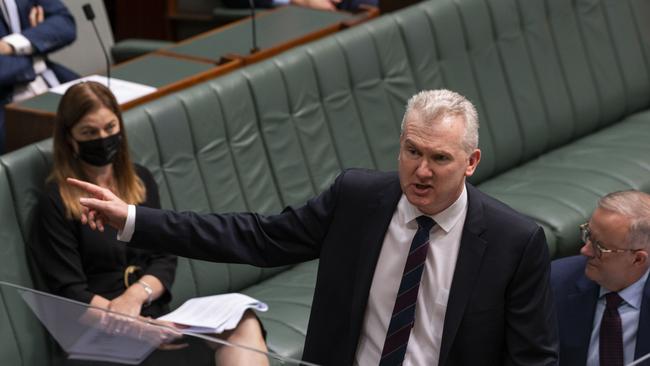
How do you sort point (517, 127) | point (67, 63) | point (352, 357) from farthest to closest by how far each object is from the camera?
point (67, 63), point (517, 127), point (352, 357)

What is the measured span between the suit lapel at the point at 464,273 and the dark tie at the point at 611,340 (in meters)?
0.72

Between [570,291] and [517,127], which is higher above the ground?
[570,291]

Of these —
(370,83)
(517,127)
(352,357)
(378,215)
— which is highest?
(378,215)

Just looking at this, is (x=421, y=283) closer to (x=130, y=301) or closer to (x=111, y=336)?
(x=111, y=336)

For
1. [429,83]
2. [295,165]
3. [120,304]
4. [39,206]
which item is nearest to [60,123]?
[39,206]

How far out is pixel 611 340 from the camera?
269 cm

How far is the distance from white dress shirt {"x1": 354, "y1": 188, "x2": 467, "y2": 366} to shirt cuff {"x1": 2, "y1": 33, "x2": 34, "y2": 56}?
7.64ft

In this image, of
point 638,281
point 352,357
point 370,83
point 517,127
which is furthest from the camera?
point 517,127

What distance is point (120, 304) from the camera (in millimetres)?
3197

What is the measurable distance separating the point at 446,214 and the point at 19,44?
2.41 metres

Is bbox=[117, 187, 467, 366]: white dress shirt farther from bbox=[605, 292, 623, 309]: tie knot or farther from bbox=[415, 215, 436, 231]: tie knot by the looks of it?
bbox=[605, 292, 623, 309]: tie knot

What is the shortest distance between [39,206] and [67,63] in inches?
71.6

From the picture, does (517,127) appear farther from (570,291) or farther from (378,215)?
(378,215)

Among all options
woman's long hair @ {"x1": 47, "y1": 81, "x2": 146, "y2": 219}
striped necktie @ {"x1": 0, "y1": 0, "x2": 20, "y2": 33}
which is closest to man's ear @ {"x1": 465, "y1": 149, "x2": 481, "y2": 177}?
woman's long hair @ {"x1": 47, "y1": 81, "x2": 146, "y2": 219}
